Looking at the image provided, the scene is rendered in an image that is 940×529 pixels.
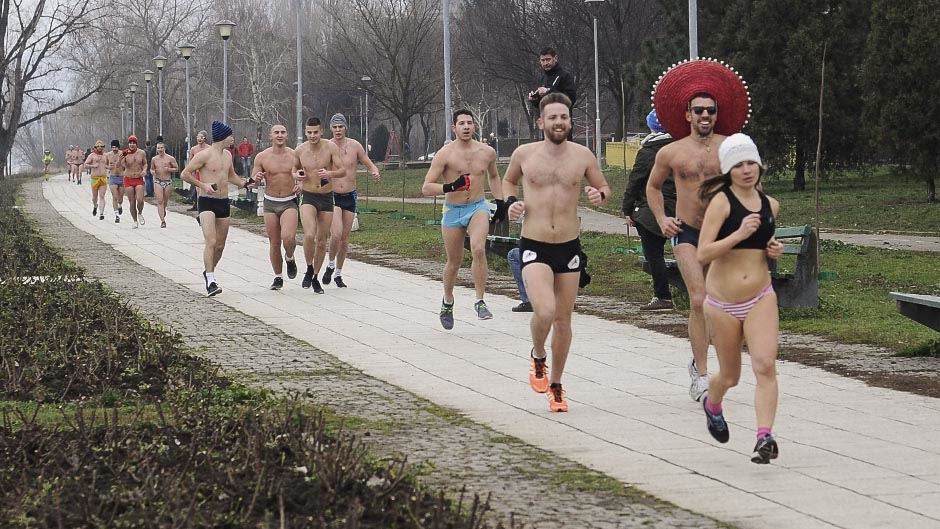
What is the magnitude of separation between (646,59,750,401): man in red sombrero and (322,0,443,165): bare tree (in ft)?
178

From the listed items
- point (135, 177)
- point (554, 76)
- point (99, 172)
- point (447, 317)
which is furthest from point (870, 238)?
point (99, 172)

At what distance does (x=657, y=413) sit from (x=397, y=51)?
59.2 m

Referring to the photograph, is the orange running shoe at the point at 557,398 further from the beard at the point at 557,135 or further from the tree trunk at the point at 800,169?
the tree trunk at the point at 800,169

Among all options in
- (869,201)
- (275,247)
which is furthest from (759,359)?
(869,201)

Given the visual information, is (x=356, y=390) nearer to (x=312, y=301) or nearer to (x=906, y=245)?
(x=312, y=301)

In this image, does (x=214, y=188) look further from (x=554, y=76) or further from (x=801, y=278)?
(x=801, y=278)

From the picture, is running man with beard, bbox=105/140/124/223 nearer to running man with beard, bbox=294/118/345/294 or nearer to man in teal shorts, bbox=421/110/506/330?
running man with beard, bbox=294/118/345/294

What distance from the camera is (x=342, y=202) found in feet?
55.6

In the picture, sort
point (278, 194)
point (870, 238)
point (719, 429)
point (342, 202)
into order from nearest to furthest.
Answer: point (719, 429)
point (278, 194)
point (342, 202)
point (870, 238)

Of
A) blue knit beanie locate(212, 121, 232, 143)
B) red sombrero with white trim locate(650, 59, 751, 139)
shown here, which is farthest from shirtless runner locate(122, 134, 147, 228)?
red sombrero with white trim locate(650, 59, 751, 139)

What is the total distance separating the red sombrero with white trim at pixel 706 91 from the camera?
27.8 feet

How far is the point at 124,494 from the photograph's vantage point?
231 inches

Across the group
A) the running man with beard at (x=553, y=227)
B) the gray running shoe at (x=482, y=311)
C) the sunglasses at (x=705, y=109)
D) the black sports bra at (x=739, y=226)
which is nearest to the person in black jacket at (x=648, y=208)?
the gray running shoe at (x=482, y=311)

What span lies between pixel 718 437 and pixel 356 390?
275cm
